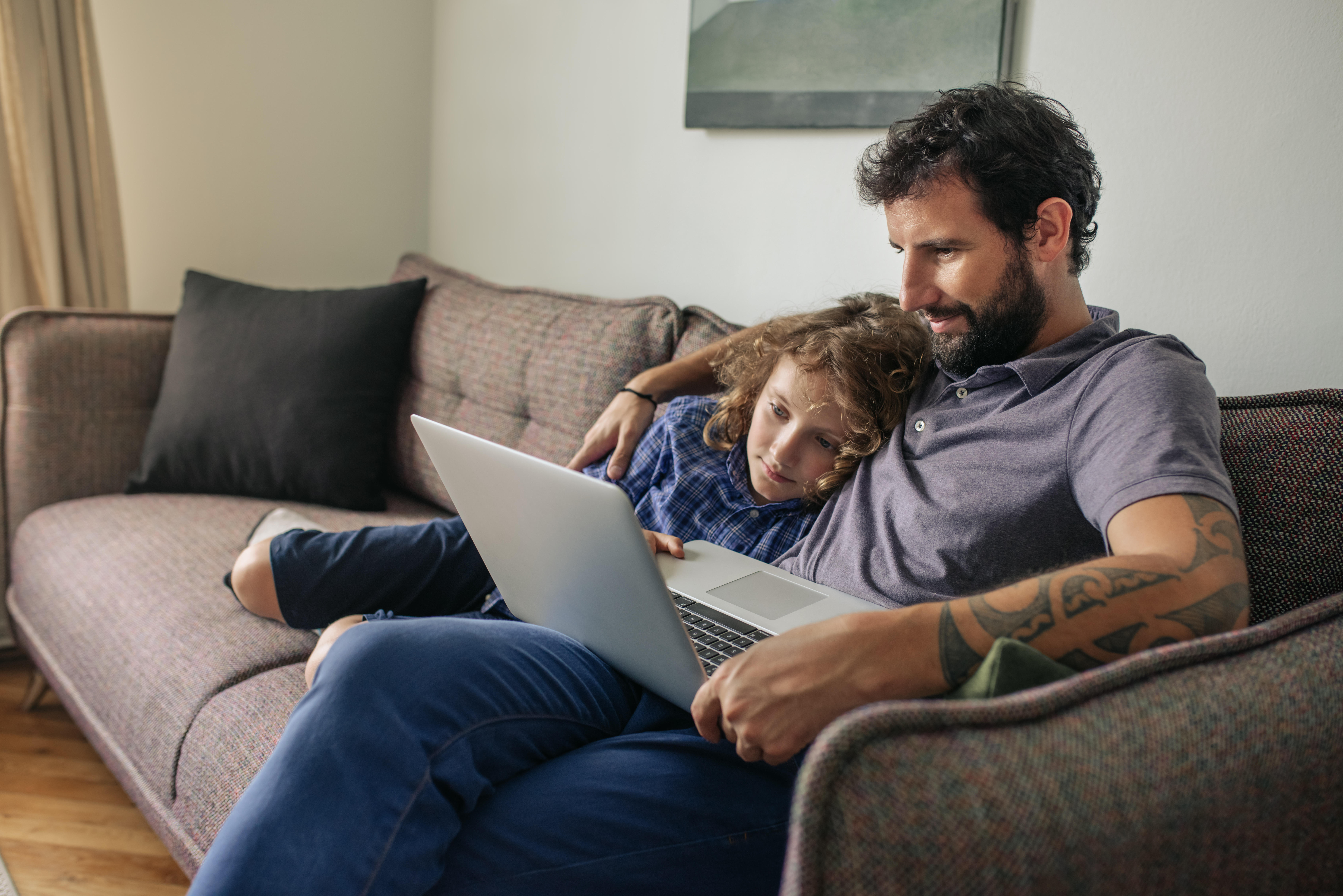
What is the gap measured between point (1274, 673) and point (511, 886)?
0.60 metres

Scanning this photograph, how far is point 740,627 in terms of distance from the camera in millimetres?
940

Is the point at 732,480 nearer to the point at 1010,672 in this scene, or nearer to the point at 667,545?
the point at 667,545

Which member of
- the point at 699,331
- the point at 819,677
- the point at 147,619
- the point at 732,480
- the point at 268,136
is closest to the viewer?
the point at 819,677

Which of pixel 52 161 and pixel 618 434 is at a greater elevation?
pixel 52 161

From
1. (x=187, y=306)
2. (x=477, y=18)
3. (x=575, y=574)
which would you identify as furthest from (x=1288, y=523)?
(x=477, y=18)

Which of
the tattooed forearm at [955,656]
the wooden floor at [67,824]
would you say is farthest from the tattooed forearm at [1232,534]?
the wooden floor at [67,824]

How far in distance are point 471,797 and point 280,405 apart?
1346 millimetres

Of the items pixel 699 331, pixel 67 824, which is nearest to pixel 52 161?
pixel 67 824

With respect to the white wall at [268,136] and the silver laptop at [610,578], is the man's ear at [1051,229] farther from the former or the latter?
→ the white wall at [268,136]

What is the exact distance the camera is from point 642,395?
1.50m

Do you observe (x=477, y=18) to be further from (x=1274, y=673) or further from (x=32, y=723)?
(x=1274, y=673)

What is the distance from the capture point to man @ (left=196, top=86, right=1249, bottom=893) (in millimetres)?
717

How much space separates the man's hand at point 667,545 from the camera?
1084 millimetres

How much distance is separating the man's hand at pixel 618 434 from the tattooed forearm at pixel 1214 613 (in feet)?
2.73
